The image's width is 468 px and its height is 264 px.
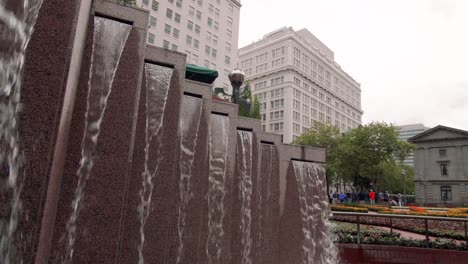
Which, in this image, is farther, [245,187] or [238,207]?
[245,187]

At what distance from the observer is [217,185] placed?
823 centimetres

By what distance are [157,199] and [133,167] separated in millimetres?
785

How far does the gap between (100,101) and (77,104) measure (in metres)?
0.37

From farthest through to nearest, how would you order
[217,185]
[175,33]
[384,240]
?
[175,33] < [384,240] < [217,185]

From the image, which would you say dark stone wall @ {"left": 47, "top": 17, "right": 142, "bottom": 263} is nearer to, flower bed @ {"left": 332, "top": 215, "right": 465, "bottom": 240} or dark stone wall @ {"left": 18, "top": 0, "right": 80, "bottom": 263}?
dark stone wall @ {"left": 18, "top": 0, "right": 80, "bottom": 263}

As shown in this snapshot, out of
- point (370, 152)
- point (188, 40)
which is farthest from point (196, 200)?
point (188, 40)

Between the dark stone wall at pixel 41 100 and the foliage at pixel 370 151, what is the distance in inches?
2029

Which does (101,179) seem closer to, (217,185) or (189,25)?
(217,185)

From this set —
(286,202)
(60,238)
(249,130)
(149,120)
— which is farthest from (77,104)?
(286,202)

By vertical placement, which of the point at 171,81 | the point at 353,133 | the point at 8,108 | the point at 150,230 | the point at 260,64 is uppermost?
the point at 260,64

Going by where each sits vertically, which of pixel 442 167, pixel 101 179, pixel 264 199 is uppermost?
pixel 442 167

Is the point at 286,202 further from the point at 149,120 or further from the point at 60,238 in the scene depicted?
the point at 60,238

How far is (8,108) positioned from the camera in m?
3.67

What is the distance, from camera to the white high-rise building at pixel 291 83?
316ft
